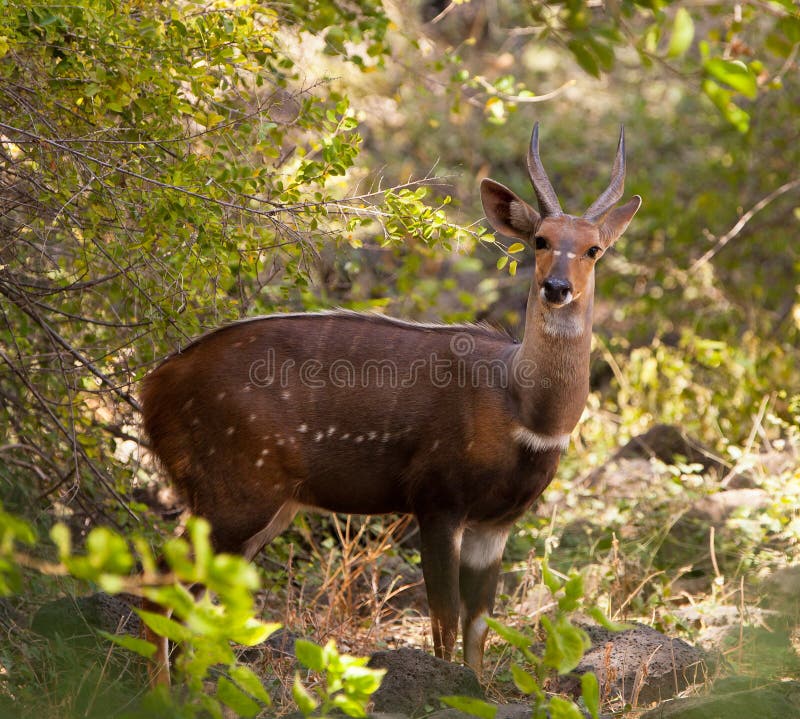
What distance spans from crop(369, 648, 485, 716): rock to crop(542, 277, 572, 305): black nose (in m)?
1.75

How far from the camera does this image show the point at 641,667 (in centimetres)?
499

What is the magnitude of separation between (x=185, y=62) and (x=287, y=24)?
1414 mm

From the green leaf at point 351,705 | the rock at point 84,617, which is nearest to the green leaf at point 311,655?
the green leaf at point 351,705

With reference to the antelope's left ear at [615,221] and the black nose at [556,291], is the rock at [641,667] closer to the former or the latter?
the black nose at [556,291]

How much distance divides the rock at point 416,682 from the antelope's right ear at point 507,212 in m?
2.28

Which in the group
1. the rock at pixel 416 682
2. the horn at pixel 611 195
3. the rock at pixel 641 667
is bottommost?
the rock at pixel 641 667

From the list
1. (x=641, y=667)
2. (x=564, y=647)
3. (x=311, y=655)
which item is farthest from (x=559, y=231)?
(x=311, y=655)

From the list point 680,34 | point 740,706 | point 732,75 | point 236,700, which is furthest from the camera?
point 740,706

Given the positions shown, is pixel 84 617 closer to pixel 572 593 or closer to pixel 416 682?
pixel 416 682

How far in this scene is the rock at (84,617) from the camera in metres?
5.02

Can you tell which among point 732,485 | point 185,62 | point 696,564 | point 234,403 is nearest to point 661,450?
point 732,485

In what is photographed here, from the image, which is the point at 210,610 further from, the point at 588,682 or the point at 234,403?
the point at 234,403

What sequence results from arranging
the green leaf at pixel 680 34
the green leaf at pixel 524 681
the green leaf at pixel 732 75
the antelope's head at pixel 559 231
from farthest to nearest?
the antelope's head at pixel 559 231 → the green leaf at pixel 524 681 → the green leaf at pixel 732 75 → the green leaf at pixel 680 34

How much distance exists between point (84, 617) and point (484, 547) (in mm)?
2034
